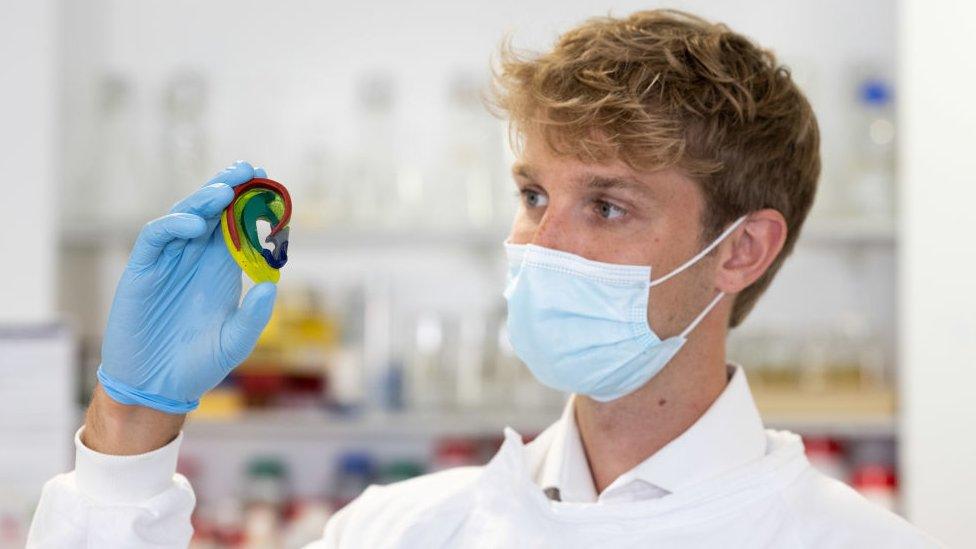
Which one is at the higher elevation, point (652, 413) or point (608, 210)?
point (608, 210)

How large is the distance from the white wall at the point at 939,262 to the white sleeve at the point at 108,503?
167 centimetres

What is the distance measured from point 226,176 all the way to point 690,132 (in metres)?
0.54

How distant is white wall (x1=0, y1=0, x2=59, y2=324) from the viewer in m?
2.82

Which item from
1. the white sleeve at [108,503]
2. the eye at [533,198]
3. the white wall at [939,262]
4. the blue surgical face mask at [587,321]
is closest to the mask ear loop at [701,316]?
the blue surgical face mask at [587,321]

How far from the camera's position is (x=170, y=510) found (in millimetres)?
1338

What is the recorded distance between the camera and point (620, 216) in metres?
1.48

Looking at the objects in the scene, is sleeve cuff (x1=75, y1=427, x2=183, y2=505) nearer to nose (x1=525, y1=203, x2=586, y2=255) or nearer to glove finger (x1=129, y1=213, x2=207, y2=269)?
glove finger (x1=129, y1=213, x2=207, y2=269)

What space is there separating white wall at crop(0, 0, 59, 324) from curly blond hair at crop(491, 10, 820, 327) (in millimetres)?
1596

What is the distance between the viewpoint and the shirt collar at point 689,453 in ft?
4.75

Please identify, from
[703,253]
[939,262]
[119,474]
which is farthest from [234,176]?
[939,262]

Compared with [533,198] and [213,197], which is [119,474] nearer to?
[213,197]

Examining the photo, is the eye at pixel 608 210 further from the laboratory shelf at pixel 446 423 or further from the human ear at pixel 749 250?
the laboratory shelf at pixel 446 423

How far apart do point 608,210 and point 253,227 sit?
416 mm

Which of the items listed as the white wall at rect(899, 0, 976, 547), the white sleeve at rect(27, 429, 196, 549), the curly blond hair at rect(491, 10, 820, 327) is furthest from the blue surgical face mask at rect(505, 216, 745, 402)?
the white wall at rect(899, 0, 976, 547)
